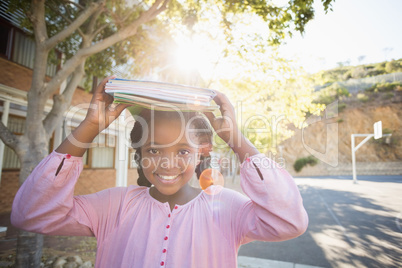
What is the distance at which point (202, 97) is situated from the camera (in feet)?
3.62

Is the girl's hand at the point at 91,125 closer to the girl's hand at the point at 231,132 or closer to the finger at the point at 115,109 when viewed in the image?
the finger at the point at 115,109

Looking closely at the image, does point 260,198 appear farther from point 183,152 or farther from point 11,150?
point 11,150

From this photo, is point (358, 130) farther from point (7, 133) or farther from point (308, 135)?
point (7, 133)

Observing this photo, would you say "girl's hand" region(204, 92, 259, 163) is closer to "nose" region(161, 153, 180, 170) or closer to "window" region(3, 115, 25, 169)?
"nose" region(161, 153, 180, 170)

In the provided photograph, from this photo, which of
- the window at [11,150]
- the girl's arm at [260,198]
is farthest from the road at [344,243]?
the window at [11,150]

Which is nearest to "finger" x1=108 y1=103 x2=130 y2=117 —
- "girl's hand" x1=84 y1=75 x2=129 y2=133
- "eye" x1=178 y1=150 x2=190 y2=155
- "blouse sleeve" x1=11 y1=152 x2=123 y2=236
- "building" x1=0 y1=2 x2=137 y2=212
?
"girl's hand" x1=84 y1=75 x2=129 y2=133

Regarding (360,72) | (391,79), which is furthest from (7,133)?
(360,72)

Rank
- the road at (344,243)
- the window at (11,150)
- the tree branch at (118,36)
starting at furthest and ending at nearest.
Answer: the window at (11,150)
the road at (344,243)
the tree branch at (118,36)

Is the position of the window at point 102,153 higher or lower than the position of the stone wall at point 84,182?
higher

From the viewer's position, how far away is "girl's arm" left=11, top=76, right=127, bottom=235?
1.10m

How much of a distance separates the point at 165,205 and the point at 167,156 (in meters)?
0.28

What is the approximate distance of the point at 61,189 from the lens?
1.13 metres

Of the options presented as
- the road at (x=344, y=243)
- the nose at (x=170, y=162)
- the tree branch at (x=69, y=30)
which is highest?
the tree branch at (x=69, y=30)

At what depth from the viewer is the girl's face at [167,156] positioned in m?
→ 1.38
